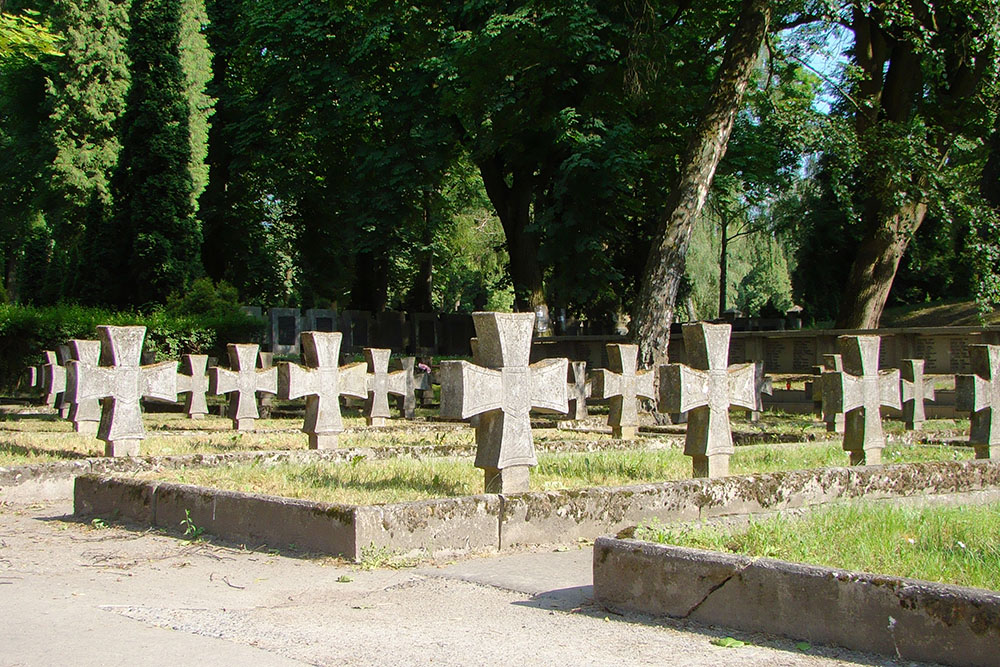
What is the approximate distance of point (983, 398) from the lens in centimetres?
1035

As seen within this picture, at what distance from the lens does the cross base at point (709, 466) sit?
879 centimetres

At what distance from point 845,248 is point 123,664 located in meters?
38.1

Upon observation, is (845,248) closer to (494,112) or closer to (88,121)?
(494,112)

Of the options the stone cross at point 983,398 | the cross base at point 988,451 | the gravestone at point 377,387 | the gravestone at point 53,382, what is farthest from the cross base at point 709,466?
the gravestone at point 53,382

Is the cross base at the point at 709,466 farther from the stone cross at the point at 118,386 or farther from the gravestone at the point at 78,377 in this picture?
the gravestone at the point at 78,377

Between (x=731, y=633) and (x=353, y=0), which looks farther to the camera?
(x=353, y=0)

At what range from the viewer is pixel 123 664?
451 cm

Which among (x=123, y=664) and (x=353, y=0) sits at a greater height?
(x=353, y=0)

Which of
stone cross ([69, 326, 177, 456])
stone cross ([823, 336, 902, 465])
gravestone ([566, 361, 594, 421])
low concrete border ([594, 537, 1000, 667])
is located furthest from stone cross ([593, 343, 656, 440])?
low concrete border ([594, 537, 1000, 667])

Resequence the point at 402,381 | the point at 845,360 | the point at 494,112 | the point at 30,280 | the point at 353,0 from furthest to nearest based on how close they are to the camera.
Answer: the point at 30,280 → the point at 353,0 → the point at 494,112 → the point at 402,381 → the point at 845,360

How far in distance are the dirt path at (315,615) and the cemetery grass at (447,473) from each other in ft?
3.31

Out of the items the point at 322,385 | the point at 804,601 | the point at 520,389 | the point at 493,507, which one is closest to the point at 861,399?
the point at 520,389

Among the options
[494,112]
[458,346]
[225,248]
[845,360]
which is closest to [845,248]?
[458,346]

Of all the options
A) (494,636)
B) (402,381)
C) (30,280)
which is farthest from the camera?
(30,280)
